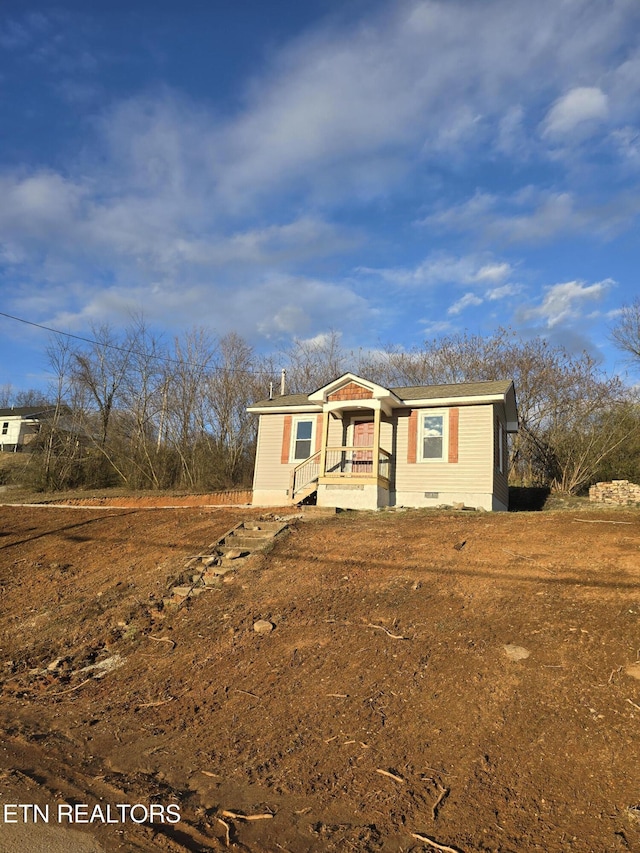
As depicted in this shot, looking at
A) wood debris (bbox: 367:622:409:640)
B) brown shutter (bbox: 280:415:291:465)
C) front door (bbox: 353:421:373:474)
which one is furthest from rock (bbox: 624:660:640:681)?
brown shutter (bbox: 280:415:291:465)

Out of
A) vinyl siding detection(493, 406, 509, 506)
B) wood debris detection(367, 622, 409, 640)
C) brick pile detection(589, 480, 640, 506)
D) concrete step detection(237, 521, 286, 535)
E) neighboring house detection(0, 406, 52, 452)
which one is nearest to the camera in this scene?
wood debris detection(367, 622, 409, 640)

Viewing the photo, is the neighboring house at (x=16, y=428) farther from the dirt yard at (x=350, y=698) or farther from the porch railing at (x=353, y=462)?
the dirt yard at (x=350, y=698)

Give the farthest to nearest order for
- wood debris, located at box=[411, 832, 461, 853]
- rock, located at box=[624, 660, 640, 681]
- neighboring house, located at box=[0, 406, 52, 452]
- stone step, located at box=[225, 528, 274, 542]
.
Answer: neighboring house, located at box=[0, 406, 52, 452], stone step, located at box=[225, 528, 274, 542], rock, located at box=[624, 660, 640, 681], wood debris, located at box=[411, 832, 461, 853]

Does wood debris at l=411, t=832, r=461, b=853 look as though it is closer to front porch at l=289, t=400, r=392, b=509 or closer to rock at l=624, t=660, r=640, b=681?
rock at l=624, t=660, r=640, b=681

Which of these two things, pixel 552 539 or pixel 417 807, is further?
pixel 552 539

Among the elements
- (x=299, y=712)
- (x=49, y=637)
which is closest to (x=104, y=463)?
(x=49, y=637)

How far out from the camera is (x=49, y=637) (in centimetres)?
913

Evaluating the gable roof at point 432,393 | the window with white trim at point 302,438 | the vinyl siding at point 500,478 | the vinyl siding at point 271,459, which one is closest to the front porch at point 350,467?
the window with white trim at point 302,438

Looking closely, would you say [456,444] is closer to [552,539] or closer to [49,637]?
[552,539]

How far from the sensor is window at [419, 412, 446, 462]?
1752cm

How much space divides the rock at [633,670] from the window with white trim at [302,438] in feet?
46.3

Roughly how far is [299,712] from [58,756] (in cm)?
236

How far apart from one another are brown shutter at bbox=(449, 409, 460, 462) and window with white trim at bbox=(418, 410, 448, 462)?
0.58ft

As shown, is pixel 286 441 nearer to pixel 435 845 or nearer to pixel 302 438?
pixel 302 438
